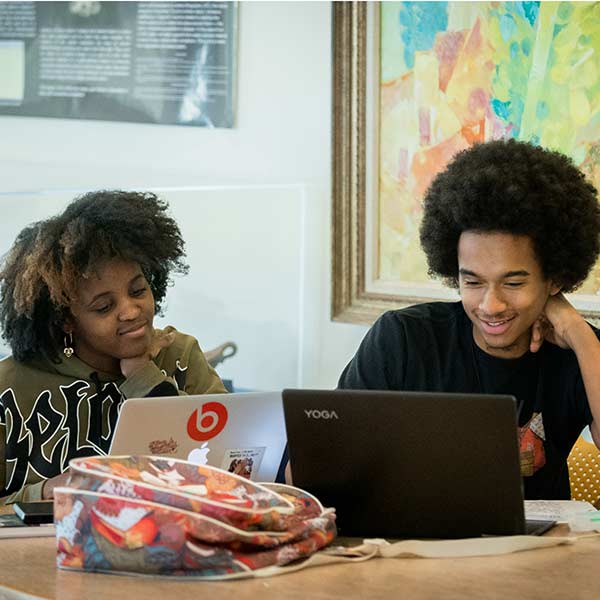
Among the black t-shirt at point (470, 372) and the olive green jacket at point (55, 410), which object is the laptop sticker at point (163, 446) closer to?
the olive green jacket at point (55, 410)

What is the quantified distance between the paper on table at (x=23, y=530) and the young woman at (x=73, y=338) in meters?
0.41

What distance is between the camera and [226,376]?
3855mm

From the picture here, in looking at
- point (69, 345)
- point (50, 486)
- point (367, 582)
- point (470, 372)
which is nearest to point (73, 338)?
point (69, 345)

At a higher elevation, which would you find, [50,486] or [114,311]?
[114,311]

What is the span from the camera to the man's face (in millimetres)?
2285

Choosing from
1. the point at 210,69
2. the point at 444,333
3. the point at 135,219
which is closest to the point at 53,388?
the point at 135,219

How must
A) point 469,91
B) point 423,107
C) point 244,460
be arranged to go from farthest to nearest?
point 423,107 → point 469,91 → point 244,460

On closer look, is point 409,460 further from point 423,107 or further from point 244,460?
point 423,107

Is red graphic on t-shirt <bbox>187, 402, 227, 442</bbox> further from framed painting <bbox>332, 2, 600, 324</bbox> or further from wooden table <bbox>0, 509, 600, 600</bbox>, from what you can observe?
framed painting <bbox>332, 2, 600, 324</bbox>

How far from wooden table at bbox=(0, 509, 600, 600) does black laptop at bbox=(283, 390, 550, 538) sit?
0.09m

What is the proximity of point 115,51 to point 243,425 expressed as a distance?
2420 mm

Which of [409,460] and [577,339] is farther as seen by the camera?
[577,339]

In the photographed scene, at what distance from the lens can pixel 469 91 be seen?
3309 mm

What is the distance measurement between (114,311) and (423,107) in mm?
1376
